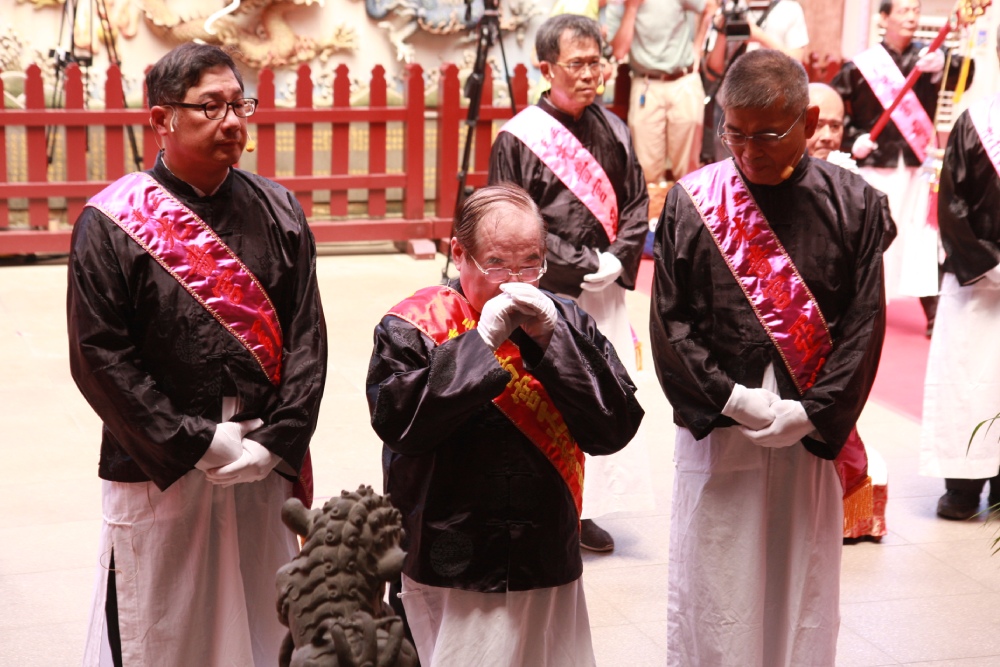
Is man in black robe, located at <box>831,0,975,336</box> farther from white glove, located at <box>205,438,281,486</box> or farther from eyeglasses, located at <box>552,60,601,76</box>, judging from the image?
white glove, located at <box>205,438,281,486</box>

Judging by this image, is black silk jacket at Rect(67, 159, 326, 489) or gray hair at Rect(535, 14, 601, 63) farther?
gray hair at Rect(535, 14, 601, 63)

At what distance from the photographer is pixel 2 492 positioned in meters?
4.83

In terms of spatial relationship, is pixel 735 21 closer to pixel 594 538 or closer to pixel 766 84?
pixel 594 538

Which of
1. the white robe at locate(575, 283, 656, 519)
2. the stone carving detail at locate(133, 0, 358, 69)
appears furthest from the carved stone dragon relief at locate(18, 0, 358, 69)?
the white robe at locate(575, 283, 656, 519)

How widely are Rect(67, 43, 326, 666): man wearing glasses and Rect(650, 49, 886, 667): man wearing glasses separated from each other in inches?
35.5

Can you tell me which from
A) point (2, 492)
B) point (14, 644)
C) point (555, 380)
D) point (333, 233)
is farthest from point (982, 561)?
point (333, 233)

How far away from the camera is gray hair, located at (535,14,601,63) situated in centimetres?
430

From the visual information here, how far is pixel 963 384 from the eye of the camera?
15.7ft

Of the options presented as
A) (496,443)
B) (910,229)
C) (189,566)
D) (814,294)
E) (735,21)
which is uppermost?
(735,21)

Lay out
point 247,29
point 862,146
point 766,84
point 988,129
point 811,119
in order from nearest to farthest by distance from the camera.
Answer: point 766,84
point 811,119
point 988,129
point 862,146
point 247,29

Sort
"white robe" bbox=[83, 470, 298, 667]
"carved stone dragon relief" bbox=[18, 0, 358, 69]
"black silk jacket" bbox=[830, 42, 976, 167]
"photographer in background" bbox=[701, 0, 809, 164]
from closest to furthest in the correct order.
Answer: "white robe" bbox=[83, 470, 298, 667]
"black silk jacket" bbox=[830, 42, 976, 167]
"photographer in background" bbox=[701, 0, 809, 164]
"carved stone dragon relief" bbox=[18, 0, 358, 69]

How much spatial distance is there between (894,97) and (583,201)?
310cm

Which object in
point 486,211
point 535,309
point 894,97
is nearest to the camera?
point 535,309

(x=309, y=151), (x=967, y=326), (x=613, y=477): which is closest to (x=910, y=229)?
(x=967, y=326)
